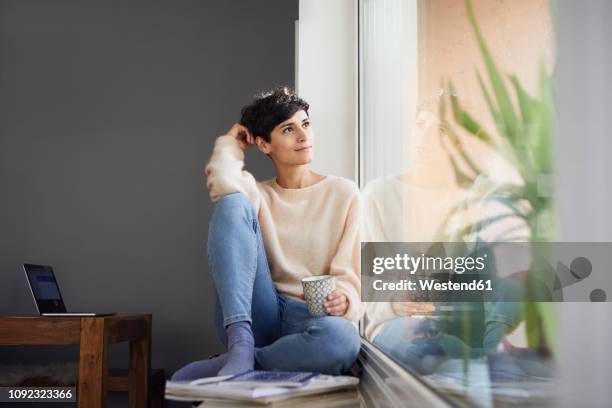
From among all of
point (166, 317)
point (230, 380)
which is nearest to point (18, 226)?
point (166, 317)

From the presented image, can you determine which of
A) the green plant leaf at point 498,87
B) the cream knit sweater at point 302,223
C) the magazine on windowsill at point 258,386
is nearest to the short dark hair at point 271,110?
the cream knit sweater at point 302,223

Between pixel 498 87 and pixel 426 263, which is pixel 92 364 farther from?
pixel 498 87

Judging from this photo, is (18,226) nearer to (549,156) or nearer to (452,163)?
(452,163)

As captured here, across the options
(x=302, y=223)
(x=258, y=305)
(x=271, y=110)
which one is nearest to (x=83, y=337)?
(x=258, y=305)

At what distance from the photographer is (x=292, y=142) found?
188cm

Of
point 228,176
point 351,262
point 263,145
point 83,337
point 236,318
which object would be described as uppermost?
point 263,145

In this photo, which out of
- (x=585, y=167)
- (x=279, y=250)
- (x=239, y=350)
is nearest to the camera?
(x=585, y=167)

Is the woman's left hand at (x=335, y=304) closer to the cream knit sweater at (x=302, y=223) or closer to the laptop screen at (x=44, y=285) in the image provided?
the cream knit sweater at (x=302, y=223)

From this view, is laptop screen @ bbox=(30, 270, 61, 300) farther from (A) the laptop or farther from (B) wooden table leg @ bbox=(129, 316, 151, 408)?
(B) wooden table leg @ bbox=(129, 316, 151, 408)

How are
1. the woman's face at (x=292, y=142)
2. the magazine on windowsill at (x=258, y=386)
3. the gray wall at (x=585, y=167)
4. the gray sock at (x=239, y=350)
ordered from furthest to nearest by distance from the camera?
the woman's face at (x=292, y=142)
the gray sock at (x=239, y=350)
the magazine on windowsill at (x=258, y=386)
the gray wall at (x=585, y=167)

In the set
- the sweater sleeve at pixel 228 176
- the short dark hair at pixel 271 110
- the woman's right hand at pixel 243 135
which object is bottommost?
the sweater sleeve at pixel 228 176

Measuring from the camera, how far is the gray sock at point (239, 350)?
146cm

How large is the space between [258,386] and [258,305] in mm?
391
